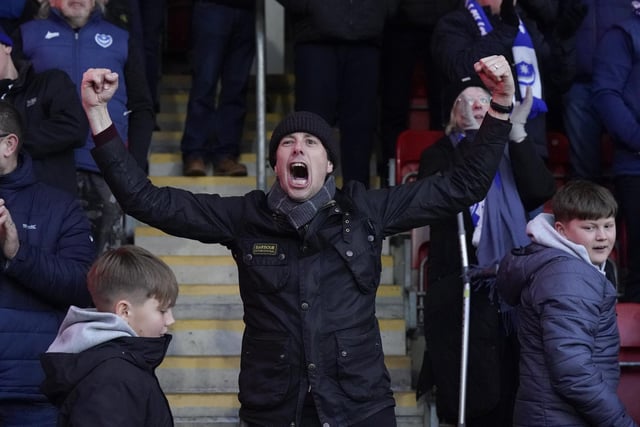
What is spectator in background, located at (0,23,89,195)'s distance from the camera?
5.39 metres

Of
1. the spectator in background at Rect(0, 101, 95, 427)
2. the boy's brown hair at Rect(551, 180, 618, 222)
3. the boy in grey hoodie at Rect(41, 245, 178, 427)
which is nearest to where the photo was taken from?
the boy in grey hoodie at Rect(41, 245, 178, 427)

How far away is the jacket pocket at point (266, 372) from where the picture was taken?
13.0ft

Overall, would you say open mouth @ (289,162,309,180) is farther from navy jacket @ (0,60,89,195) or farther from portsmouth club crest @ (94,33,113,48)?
portsmouth club crest @ (94,33,113,48)

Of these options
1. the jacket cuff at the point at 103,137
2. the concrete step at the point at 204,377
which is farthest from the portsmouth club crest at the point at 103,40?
the jacket cuff at the point at 103,137

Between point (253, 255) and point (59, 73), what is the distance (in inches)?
75.7

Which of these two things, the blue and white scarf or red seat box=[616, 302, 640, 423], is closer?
red seat box=[616, 302, 640, 423]

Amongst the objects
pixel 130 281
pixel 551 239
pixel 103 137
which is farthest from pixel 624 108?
pixel 130 281

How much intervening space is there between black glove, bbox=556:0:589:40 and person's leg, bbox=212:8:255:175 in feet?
5.88

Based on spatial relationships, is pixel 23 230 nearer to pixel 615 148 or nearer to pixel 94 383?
pixel 94 383

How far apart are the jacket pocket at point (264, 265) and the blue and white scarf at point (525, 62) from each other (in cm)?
232

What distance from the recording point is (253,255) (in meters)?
4.11

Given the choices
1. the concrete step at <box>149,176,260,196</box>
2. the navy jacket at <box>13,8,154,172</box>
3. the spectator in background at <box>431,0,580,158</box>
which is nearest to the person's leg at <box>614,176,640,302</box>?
the spectator in background at <box>431,0,580,158</box>

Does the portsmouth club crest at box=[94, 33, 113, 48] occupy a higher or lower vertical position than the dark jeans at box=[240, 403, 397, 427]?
higher

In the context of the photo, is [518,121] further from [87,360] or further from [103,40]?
[87,360]
